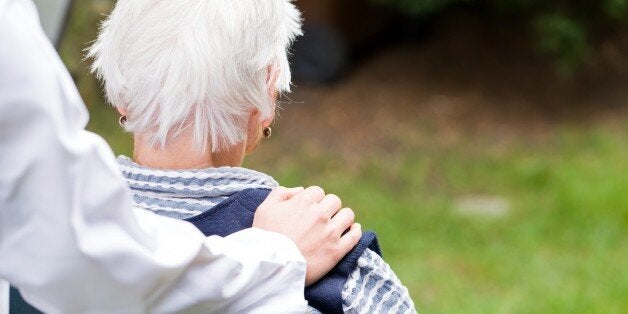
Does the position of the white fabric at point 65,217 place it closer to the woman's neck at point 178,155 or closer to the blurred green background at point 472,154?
the woman's neck at point 178,155

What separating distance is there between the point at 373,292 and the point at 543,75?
729 centimetres

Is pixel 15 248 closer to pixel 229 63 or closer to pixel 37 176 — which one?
pixel 37 176

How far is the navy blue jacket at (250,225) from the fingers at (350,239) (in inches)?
0.5

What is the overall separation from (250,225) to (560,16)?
21.3ft

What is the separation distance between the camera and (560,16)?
805 cm

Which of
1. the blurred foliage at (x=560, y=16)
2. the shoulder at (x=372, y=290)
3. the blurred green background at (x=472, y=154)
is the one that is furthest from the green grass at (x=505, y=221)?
the shoulder at (x=372, y=290)

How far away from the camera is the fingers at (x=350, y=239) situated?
1.85 m

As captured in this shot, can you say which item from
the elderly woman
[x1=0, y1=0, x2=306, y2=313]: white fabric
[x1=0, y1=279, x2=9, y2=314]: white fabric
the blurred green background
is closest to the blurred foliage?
the blurred green background

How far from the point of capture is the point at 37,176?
1331 mm

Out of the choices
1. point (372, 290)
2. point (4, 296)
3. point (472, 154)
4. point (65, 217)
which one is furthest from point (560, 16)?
point (65, 217)

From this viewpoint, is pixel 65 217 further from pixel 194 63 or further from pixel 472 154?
pixel 472 154

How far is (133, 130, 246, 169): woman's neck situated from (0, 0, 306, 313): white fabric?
41cm

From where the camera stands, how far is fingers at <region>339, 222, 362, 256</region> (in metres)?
1.85

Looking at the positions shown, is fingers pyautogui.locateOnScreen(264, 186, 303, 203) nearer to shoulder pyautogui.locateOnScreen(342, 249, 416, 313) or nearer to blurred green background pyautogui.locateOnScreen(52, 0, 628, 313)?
shoulder pyautogui.locateOnScreen(342, 249, 416, 313)
